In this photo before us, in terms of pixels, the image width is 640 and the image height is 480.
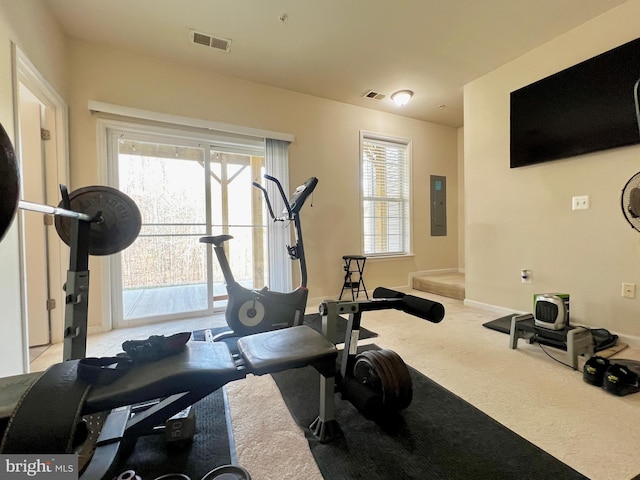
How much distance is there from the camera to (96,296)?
9.33 ft

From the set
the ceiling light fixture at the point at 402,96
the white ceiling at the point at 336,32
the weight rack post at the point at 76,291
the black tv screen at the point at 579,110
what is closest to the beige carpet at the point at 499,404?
the weight rack post at the point at 76,291

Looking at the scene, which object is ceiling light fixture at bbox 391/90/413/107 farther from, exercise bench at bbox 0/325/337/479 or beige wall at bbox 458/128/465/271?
exercise bench at bbox 0/325/337/479

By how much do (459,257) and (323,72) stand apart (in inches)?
150

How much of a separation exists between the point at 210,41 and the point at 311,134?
1.52m

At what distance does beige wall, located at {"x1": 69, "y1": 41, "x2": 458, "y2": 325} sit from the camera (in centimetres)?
279

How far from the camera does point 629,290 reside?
237 centimetres

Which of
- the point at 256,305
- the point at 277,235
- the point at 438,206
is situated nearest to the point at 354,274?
the point at 277,235

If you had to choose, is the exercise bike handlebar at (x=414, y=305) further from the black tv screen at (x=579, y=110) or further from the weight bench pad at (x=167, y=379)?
the black tv screen at (x=579, y=110)

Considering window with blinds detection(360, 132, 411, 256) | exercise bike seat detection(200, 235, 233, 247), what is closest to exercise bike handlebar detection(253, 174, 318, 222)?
exercise bike seat detection(200, 235, 233, 247)

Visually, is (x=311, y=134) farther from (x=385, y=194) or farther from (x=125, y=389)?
(x=125, y=389)

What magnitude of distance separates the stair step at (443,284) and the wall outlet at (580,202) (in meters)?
1.64

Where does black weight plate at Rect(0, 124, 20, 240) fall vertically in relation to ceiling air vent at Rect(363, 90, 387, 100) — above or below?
below

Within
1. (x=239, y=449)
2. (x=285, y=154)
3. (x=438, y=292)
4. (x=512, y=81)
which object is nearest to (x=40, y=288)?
(x=239, y=449)

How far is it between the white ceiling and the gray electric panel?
173 cm
